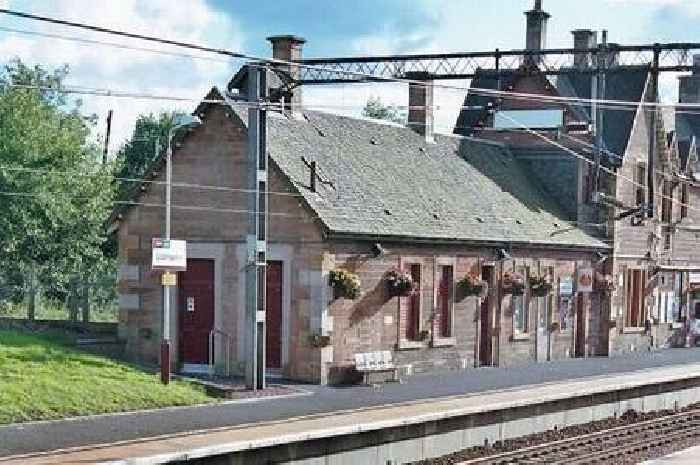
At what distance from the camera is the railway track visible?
21.1 m

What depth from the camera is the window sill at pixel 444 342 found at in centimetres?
3122

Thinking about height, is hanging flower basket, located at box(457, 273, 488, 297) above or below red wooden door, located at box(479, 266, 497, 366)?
above

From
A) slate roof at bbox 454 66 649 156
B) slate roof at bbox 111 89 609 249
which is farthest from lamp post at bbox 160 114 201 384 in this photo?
slate roof at bbox 454 66 649 156

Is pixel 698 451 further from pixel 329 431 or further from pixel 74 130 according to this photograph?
pixel 74 130

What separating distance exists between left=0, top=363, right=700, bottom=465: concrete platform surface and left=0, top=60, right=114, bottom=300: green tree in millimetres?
14532

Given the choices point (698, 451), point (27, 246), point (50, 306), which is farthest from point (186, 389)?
point (50, 306)

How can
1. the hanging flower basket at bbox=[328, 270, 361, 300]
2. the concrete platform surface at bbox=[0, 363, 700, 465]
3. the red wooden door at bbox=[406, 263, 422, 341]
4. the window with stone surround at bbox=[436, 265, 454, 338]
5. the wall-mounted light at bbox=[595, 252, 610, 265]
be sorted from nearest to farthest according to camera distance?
the concrete platform surface at bbox=[0, 363, 700, 465], the hanging flower basket at bbox=[328, 270, 361, 300], the red wooden door at bbox=[406, 263, 422, 341], the window with stone surround at bbox=[436, 265, 454, 338], the wall-mounted light at bbox=[595, 252, 610, 265]

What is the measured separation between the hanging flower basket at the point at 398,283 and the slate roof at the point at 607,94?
13.9 m

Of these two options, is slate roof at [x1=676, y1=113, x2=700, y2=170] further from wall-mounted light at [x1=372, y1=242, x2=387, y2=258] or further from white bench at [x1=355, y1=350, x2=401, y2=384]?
white bench at [x1=355, y1=350, x2=401, y2=384]

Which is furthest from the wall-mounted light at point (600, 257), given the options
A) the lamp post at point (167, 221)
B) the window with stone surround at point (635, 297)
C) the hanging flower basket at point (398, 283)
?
the lamp post at point (167, 221)

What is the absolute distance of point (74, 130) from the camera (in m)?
43.6

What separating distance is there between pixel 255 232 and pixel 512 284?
10.5 metres

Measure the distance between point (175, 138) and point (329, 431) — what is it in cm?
1272

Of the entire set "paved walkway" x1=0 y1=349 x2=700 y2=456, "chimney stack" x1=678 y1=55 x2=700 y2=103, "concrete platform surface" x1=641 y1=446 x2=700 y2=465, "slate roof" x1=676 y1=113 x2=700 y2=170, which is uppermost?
"chimney stack" x1=678 y1=55 x2=700 y2=103
